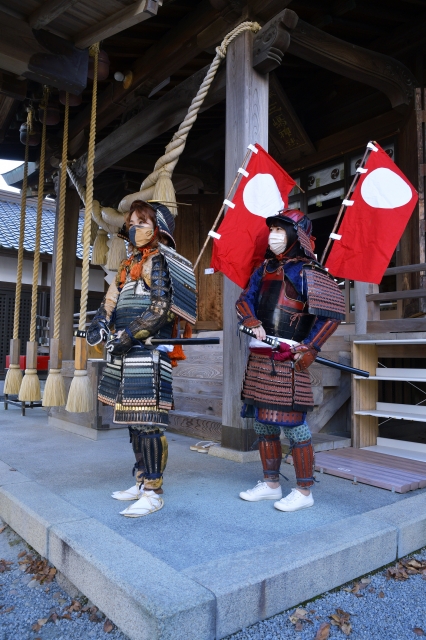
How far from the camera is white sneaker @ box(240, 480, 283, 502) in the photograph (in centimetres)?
320

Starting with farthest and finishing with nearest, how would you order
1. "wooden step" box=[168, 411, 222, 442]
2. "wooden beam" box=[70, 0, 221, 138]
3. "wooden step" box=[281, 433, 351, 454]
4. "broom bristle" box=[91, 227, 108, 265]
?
1. "broom bristle" box=[91, 227, 108, 265]
2. "wooden beam" box=[70, 0, 221, 138]
3. "wooden step" box=[168, 411, 222, 442]
4. "wooden step" box=[281, 433, 351, 454]

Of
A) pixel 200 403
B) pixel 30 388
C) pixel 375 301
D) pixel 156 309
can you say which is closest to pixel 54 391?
pixel 30 388

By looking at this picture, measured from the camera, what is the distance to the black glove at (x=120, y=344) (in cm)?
305

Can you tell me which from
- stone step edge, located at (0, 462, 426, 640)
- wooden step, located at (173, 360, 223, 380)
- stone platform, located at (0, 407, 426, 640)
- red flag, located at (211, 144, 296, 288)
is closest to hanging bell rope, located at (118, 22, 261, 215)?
red flag, located at (211, 144, 296, 288)

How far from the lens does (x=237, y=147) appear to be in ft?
14.4

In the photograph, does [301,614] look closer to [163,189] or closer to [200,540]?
[200,540]

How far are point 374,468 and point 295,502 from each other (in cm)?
119

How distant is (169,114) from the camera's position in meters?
6.05

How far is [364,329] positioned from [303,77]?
470cm

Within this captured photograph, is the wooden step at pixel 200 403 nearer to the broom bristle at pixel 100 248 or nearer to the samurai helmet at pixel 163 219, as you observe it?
the broom bristle at pixel 100 248

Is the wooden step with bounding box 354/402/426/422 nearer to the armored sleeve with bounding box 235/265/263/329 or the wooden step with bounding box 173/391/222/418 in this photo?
the wooden step with bounding box 173/391/222/418

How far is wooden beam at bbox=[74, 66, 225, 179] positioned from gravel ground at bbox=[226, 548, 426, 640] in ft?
15.2

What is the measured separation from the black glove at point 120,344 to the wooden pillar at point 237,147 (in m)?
1.42

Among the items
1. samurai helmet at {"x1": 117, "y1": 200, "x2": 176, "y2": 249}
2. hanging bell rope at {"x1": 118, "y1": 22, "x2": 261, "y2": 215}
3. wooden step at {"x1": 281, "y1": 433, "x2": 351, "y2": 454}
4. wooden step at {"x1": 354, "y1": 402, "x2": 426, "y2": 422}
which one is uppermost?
hanging bell rope at {"x1": 118, "y1": 22, "x2": 261, "y2": 215}
